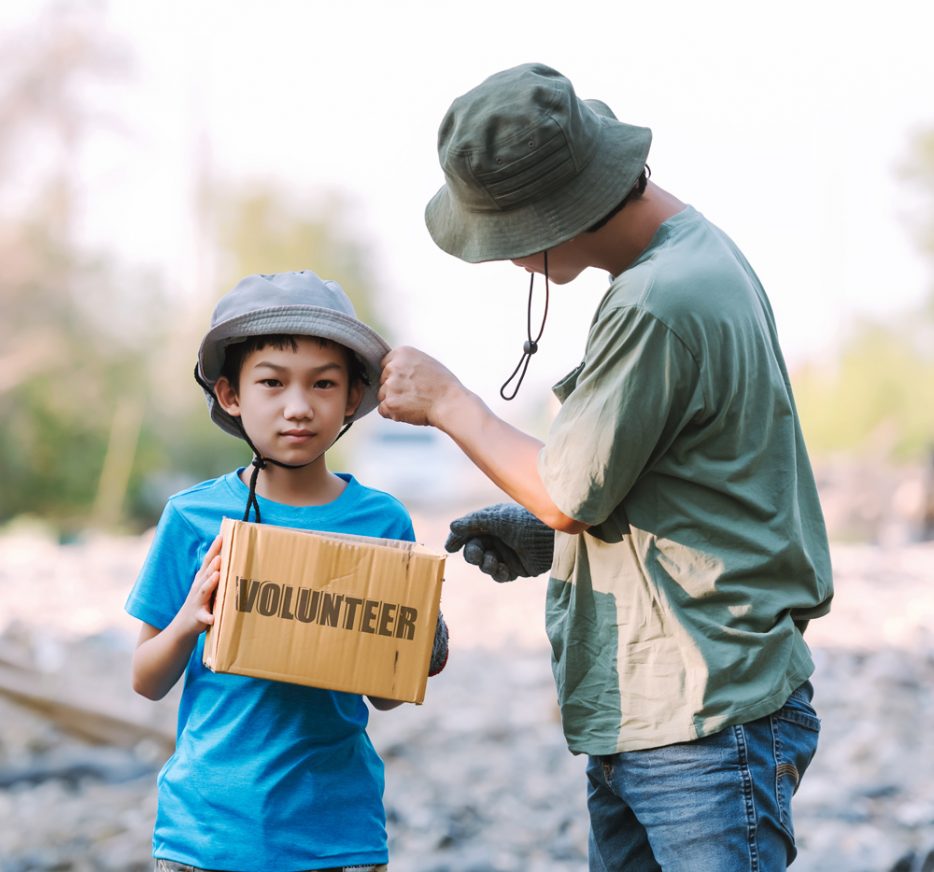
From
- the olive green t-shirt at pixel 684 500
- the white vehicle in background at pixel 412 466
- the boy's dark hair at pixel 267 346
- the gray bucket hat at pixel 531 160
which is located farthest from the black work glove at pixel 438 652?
the white vehicle in background at pixel 412 466

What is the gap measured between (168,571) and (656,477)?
948mm

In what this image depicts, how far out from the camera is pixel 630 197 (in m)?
2.37

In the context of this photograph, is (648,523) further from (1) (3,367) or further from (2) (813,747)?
(1) (3,367)

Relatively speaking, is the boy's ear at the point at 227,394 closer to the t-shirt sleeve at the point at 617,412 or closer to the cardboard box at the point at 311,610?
the cardboard box at the point at 311,610

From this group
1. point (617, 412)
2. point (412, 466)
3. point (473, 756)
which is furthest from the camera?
point (412, 466)

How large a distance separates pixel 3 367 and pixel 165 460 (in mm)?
3376

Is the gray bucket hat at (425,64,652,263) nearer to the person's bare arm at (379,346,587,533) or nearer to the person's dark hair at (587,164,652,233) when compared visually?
the person's dark hair at (587,164,652,233)

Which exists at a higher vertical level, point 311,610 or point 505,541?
point 505,541

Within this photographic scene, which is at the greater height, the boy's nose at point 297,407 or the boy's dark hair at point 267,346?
the boy's dark hair at point 267,346

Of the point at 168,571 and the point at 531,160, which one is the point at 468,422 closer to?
the point at 531,160

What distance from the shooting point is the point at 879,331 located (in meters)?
32.0

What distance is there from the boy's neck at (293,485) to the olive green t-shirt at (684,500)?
59 cm

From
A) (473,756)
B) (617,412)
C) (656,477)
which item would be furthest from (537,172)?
(473,756)

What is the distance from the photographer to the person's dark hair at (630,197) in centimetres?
232
